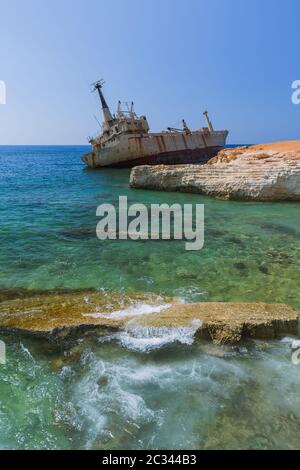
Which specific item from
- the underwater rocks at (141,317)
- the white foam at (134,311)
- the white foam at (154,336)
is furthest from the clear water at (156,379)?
the white foam at (134,311)

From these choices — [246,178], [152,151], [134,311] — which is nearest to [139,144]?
[152,151]

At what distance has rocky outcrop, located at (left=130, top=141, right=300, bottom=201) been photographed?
1838 centimetres

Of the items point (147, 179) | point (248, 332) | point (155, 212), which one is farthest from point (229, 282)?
point (147, 179)

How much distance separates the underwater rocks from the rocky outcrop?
1380cm

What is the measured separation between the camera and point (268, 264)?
9922 mm

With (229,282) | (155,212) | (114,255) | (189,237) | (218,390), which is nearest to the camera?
(218,390)

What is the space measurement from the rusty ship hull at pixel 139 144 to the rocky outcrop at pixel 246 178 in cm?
1920

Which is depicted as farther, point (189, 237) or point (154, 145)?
point (154, 145)

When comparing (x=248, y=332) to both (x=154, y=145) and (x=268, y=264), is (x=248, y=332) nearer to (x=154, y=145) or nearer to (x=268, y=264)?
(x=268, y=264)

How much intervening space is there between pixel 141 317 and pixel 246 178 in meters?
15.2

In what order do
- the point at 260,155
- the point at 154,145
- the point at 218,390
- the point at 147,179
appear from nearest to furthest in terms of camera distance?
the point at 218,390 < the point at 260,155 < the point at 147,179 < the point at 154,145

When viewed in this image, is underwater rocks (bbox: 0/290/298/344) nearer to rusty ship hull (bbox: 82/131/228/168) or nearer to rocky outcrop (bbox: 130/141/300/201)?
rocky outcrop (bbox: 130/141/300/201)

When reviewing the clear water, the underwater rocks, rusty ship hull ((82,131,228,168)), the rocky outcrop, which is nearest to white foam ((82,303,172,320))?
the underwater rocks
